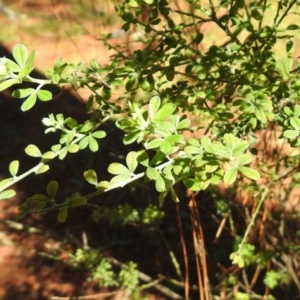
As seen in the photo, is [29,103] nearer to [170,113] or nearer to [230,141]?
[170,113]

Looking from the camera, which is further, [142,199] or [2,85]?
[142,199]

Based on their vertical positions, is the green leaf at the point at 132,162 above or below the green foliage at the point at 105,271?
above

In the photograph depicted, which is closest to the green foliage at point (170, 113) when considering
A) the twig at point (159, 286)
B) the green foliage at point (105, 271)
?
the green foliage at point (105, 271)

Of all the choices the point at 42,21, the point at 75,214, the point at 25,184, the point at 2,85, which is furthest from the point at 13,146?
the point at 2,85

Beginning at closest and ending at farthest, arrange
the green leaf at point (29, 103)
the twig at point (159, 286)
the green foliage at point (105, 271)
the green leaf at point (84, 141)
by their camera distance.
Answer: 1. the green leaf at point (29, 103)
2. the green leaf at point (84, 141)
3. the green foliage at point (105, 271)
4. the twig at point (159, 286)

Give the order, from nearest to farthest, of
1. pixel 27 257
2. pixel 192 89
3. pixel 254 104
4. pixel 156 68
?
pixel 254 104 < pixel 156 68 < pixel 192 89 < pixel 27 257

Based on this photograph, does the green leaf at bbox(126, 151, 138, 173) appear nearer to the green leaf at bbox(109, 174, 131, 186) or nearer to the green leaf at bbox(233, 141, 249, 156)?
the green leaf at bbox(109, 174, 131, 186)

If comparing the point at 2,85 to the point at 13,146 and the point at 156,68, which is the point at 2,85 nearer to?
the point at 156,68

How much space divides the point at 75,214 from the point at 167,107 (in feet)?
8.54

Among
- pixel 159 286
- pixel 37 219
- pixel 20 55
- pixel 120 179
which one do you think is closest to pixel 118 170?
pixel 120 179

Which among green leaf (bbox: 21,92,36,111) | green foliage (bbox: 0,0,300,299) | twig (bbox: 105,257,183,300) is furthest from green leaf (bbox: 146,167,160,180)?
twig (bbox: 105,257,183,300)

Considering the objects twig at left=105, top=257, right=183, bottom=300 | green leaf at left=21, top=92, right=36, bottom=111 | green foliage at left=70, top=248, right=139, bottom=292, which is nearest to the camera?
green leaf at left=21, top=92, right=36, bottom=111

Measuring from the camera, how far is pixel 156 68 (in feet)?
4.53

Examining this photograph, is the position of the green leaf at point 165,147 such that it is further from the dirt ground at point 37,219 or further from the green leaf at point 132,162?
the dirt ground at point 37,219
